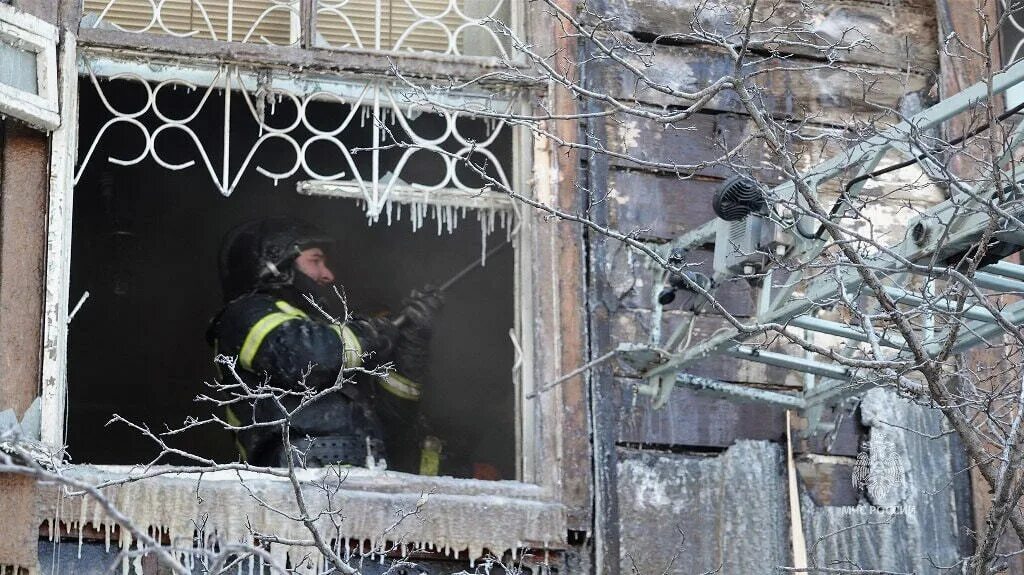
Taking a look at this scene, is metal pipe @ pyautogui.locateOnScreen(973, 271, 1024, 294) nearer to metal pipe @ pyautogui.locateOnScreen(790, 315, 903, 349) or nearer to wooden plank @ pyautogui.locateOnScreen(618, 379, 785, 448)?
metal pipe @ pyautogui.locateOnScreen(790, 315, 903, 349)

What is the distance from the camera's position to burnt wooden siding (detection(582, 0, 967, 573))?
5.93 meters

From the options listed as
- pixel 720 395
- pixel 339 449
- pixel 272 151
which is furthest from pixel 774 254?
pixel 272 151

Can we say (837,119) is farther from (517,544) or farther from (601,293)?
(517,544)

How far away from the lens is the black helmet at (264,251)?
767 cm

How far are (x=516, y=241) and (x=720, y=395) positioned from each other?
102 cm

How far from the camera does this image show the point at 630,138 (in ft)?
21.2

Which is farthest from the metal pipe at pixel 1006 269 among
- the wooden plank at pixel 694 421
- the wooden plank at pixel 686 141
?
the wooden plank at pixel 686 141

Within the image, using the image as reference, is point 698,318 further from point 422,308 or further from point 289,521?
point 422,308

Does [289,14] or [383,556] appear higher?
[289,14]

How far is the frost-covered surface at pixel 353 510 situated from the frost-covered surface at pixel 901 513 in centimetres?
107

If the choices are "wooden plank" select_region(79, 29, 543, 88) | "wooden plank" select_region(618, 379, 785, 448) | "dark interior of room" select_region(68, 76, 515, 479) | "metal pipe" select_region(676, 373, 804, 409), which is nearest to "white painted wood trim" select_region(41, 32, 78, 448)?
"wooden plank" select_region(79, 29, 543, 88)

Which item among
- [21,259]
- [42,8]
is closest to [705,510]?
[21,259]

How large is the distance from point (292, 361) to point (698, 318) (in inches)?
66.1

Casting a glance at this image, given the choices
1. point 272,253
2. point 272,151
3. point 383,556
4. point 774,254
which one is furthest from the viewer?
point 272,151
